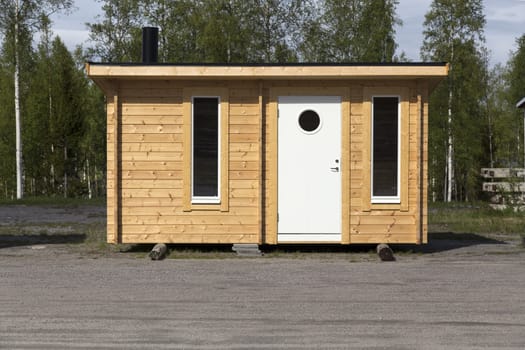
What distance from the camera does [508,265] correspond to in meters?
12.2

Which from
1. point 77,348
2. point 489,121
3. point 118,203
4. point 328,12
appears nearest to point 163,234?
point 118,203

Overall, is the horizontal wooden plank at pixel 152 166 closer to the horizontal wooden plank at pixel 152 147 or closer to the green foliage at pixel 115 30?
the horizontal wooden plank at pixel 152 147

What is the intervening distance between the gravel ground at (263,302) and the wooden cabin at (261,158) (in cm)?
87

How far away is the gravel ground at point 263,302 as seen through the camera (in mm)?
6945

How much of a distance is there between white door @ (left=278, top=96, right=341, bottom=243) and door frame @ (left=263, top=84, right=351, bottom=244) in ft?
0.22

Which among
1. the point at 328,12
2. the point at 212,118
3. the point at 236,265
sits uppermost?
the point at 328,12

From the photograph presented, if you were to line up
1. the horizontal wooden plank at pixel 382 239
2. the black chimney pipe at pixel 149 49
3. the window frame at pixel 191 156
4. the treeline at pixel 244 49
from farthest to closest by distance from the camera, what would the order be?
1. the treeline at pixel 244 49
2. the black chimney pipe at pixel 149 49
3. the window frame at pixel 191 156
4. the horizontal wooden plank at pixel 382 239

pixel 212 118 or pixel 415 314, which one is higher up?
Result: pixel 212 118

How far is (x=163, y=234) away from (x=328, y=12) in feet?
97.7

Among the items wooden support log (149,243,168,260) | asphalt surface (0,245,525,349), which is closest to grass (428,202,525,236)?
asphalt surface (0,245,525,349)

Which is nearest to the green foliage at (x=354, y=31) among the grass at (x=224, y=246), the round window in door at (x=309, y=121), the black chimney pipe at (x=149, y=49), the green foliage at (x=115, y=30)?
the green foliage at (x=115, y=30)

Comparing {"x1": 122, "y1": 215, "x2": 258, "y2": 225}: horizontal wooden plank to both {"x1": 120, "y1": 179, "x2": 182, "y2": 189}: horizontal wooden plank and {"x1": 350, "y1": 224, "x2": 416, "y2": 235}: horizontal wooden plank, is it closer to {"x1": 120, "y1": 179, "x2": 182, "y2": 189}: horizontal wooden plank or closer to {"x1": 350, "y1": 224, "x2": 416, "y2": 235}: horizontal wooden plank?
{"x1": 120, "y1": 179, "x2": 182, "y2": 189}: horizontal wooden plank

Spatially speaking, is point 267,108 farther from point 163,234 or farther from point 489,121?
point 489,121

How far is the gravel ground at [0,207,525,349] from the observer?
6945mm
